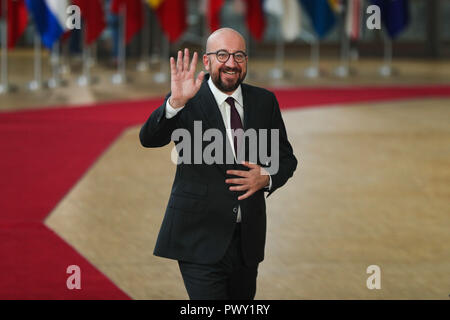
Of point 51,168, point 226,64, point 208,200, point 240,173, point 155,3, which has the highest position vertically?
point 155,3

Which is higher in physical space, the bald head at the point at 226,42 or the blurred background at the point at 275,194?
the bald head at the point at 226,42

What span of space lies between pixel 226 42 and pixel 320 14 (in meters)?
14.1

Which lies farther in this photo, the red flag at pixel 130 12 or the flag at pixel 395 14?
the flag at pixel 395 14

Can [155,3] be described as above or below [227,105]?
above

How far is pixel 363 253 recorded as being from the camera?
607 centimetres

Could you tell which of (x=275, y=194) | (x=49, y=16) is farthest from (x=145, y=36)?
(x=275, y=194)

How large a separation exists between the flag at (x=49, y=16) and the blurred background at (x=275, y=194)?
0.02 m

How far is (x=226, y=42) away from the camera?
10.6 feet

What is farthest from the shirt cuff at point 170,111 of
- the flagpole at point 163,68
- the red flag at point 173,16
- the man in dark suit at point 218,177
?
the flagpole at point 163,68

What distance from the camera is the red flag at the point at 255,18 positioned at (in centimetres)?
1648

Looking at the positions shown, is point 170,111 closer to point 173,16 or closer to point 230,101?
point 230,101

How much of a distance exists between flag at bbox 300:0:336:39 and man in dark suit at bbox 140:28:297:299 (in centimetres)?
1372

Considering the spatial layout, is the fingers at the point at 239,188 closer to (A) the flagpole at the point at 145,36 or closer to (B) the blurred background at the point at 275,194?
(B) the blurred background at the point at 275,194
